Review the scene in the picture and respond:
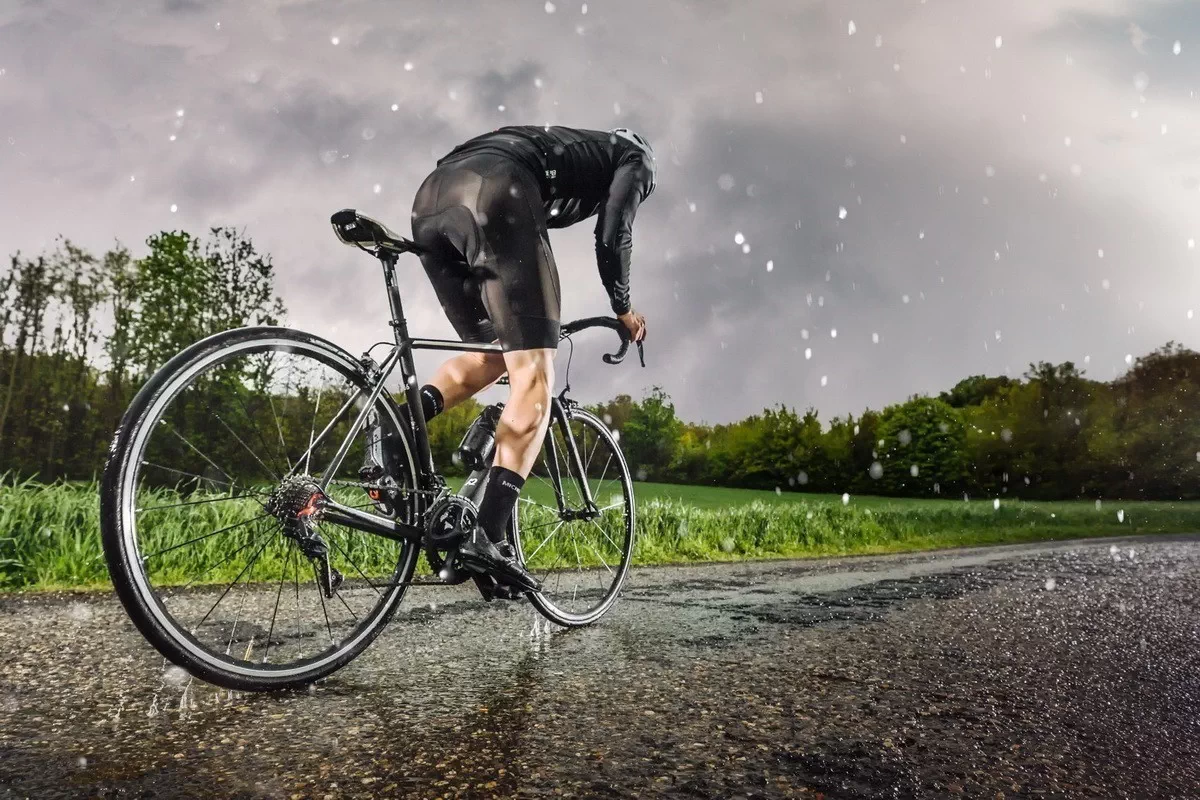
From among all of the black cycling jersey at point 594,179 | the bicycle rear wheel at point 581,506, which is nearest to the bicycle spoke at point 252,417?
the black cycling jersey at point 594,179

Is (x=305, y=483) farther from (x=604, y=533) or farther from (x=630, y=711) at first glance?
(x=604, y=533)

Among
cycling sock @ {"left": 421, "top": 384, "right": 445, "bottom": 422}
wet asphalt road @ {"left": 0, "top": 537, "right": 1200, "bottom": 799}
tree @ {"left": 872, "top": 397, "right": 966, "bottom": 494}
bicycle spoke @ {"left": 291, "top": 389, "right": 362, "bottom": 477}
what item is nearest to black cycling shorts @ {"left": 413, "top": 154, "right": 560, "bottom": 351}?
cycling sock @ {"left": 421, "top": 384, "right": 445, "bottom": 422}

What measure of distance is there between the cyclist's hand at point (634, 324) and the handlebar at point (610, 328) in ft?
0.07

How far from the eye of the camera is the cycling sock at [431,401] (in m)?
3.36

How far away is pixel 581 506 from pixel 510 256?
1.69 metres

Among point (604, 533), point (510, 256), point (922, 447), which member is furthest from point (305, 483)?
point (922, 447)

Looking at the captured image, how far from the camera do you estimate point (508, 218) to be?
3.13m

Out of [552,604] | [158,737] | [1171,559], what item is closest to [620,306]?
[552,604]

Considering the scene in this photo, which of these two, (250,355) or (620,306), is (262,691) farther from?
(620,306)

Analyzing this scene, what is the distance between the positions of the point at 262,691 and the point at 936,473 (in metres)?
39.9

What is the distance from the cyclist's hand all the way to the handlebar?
0.02m

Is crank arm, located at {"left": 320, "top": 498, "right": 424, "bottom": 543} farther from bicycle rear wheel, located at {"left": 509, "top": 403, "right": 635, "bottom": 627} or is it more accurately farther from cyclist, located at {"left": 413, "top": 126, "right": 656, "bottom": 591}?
bicycle rear wheel, located at {"left": 509, "top": 403, "right": 635, "bottom": 627}

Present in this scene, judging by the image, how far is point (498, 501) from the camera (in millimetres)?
3178

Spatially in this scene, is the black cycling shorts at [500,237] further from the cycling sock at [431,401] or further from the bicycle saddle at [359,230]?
the cycling sock at [431,401]
